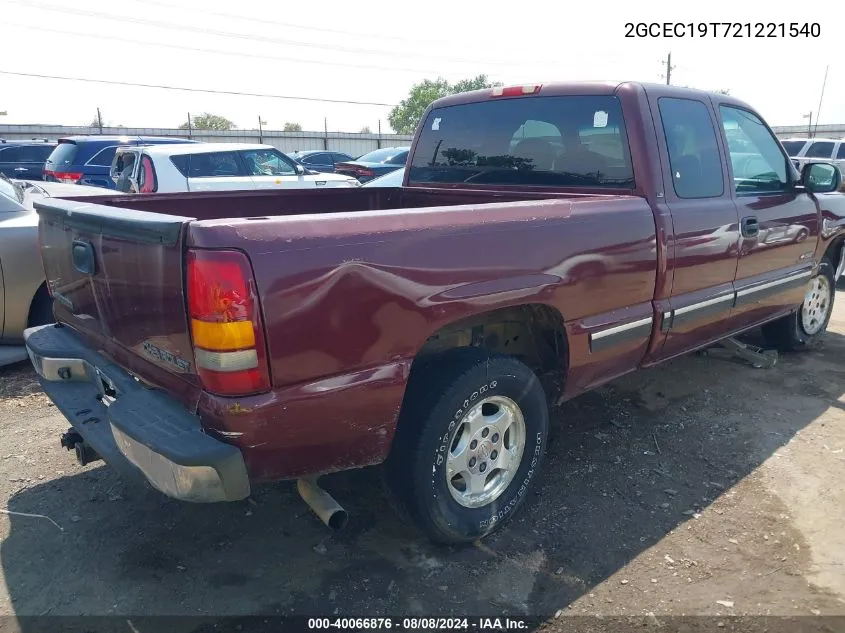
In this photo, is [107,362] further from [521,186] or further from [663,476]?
[663,476]

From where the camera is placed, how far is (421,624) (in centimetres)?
246

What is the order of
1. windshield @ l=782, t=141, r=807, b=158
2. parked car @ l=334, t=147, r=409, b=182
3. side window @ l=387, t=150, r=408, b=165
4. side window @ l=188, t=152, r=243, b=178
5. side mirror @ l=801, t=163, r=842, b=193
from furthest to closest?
windshield @ l=782, t=141, r=807, b=158 < side window @ l=387, t=150, r=408, b=165 < parked car @ l=334, t=147, r=409, b=182 < side window @ l=188, t=152, r=243, b=178 < side mirror @ l=801, t=163, r=842, b=193

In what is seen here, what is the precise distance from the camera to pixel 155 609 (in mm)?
2527

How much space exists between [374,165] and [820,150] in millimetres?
11328

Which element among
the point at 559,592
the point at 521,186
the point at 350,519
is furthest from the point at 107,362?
the point at 521,186

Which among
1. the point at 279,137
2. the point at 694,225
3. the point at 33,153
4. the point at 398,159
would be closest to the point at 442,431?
the point at 694,225

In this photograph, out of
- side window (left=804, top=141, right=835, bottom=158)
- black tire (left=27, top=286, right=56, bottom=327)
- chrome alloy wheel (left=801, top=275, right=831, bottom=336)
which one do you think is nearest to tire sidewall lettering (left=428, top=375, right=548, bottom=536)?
chrome alloy wheel (left=801, top=275, right=831, bottom=336)

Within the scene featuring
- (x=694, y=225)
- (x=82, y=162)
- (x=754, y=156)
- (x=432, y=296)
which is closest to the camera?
(x=432, y=296)

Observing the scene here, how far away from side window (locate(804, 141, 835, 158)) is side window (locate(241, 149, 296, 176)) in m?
13.2

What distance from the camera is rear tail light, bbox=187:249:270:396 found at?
203 centimetres

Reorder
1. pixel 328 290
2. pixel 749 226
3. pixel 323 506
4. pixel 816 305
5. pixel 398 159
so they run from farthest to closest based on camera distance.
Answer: pixel 398 159 → pixel 816 305 → pixel 749 226 → pixel 323 506 → pixel 328 290

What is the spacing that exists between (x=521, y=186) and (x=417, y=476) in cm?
196

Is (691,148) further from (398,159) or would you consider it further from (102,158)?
(102,158)

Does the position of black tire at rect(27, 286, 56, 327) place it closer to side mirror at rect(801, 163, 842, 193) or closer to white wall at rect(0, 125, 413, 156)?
side mirror at rect(801, 163, 842, 193)
